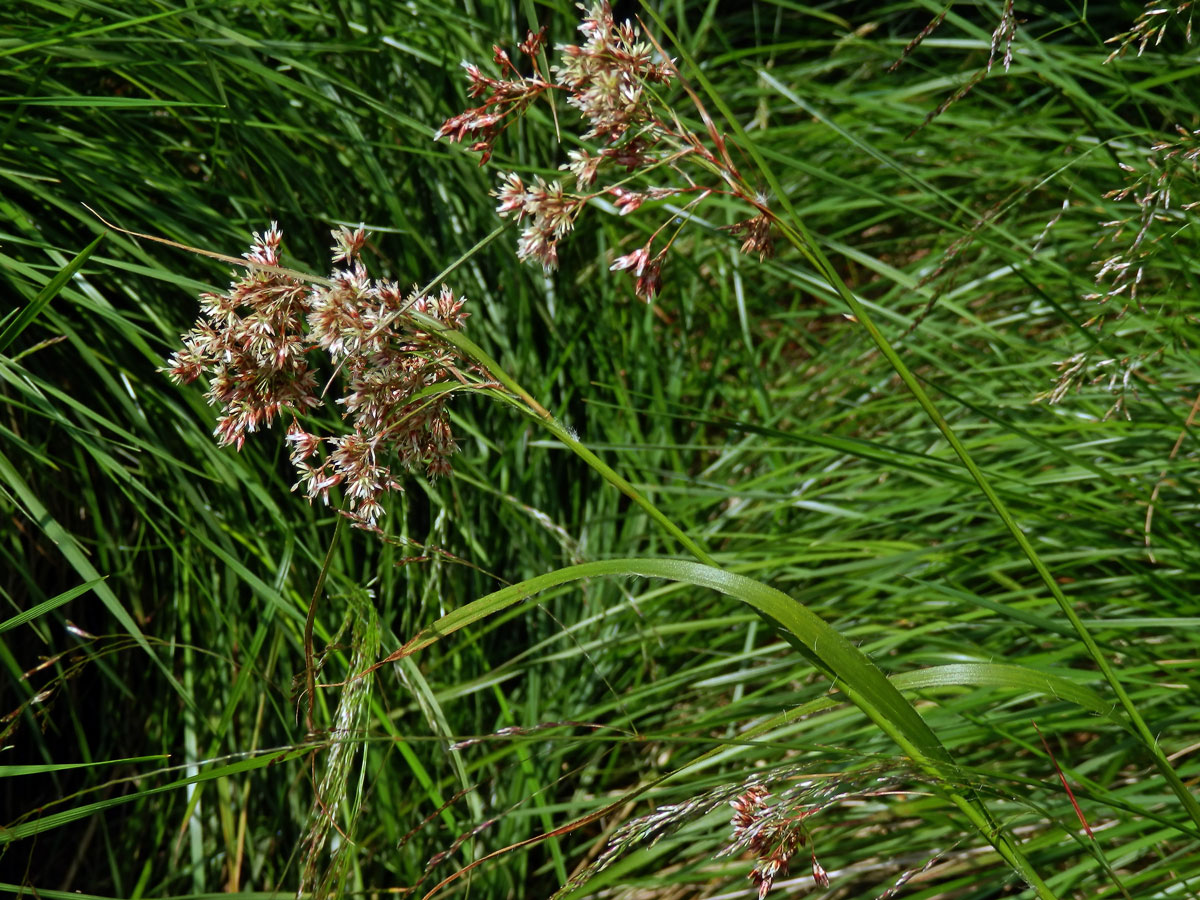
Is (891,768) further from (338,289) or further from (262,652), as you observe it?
(262,652)

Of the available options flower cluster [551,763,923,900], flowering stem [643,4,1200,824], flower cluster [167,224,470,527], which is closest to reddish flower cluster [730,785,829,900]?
flower cluster [551,763,923,900]

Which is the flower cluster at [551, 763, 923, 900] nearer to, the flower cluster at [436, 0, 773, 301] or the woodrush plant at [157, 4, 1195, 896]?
the woodrush plant at [157, 4, 1195, 896]

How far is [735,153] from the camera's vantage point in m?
2.33

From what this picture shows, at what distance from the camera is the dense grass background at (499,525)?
1349mm

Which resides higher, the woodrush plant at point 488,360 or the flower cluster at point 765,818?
the woodrush plant at point 488,360

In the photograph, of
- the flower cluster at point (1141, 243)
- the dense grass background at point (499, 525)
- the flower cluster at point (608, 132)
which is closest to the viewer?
the flower cluster at point (608, 132)

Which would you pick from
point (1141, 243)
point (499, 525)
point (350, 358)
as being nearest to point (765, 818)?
point (350, 358)

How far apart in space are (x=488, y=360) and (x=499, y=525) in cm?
104

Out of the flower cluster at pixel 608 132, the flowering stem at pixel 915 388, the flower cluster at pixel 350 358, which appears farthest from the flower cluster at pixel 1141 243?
the flower cluster at pixel 350 358

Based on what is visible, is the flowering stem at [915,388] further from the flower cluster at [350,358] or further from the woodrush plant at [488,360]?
the flower cluster at [350,358]

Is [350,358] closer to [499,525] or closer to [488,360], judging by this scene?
[488,360]

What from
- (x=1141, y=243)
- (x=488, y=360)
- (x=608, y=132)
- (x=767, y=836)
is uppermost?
(x=608, y=132)

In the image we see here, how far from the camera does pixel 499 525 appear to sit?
182cm

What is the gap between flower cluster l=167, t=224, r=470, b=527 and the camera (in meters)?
0.74
